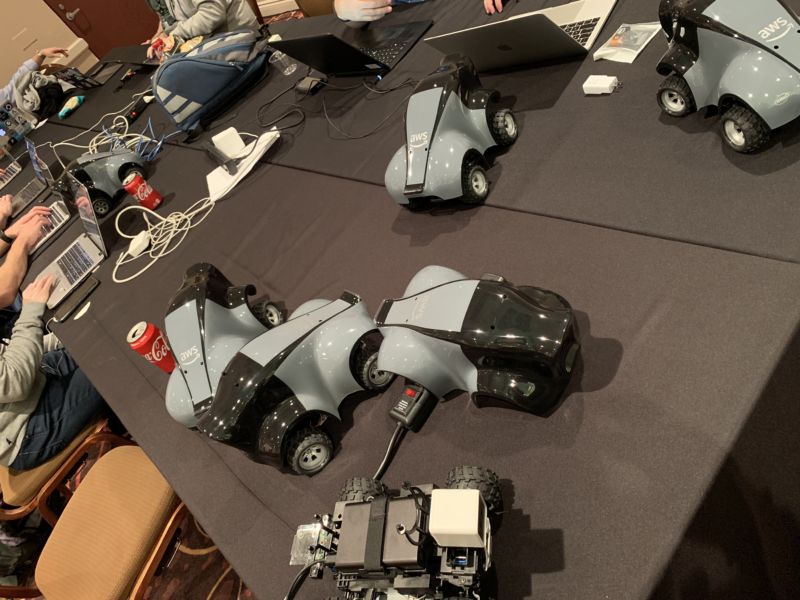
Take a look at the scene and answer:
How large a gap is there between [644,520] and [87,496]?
1301 millimetres

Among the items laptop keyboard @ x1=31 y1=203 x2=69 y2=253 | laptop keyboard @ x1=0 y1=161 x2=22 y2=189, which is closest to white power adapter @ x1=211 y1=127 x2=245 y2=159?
laptop keyboard @ x1=31 y1=203 x2=69 y2=253

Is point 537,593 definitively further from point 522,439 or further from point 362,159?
point 362,159

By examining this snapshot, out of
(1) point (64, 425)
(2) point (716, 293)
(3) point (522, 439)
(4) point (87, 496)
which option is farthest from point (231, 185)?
(2) point (716, 293)

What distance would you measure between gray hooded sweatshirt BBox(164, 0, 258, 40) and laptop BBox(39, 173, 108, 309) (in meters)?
0.98

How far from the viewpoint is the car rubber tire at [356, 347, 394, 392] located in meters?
0.90

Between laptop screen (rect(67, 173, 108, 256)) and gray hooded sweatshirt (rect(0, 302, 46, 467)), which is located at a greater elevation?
laptop screen (rect(67, 173, 108, 256))

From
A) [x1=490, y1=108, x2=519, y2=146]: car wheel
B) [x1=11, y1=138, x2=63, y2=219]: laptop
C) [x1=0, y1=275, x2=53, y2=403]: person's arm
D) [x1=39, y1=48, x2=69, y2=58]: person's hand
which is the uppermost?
[x1=39, y1=48, x2=69, y2=58]: person's hand

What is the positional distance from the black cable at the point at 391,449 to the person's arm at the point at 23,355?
1.07 metres

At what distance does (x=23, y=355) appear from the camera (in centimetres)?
137

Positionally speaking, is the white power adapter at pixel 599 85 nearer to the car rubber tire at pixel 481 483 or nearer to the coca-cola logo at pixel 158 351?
the car rubber tire at pixel 481 483

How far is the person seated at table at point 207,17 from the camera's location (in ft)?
7.53

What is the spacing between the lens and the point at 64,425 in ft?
4.79

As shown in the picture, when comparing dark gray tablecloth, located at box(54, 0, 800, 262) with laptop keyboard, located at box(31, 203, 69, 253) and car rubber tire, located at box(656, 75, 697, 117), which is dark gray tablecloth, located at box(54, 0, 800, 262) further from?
laptop keyboard, located at box(31, 203, 69, 253)

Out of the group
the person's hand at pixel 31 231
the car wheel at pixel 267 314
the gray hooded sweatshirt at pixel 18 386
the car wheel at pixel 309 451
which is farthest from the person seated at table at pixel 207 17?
the car wheel at pixel 309 451
